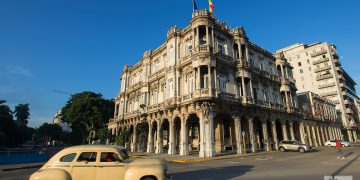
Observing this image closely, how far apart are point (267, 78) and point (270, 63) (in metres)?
5.55

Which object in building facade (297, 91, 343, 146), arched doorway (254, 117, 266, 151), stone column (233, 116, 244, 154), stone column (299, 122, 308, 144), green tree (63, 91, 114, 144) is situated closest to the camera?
stone column (233, 116, 244, 154)

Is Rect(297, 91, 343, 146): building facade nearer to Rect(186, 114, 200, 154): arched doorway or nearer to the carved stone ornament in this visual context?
Rect(186, 114, 200, 154): arched doorway

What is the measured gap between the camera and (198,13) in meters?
27.2

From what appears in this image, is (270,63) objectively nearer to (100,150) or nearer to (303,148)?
(303,148)

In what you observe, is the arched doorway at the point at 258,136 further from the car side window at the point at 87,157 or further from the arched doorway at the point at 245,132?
the car side window at the point at 87,157

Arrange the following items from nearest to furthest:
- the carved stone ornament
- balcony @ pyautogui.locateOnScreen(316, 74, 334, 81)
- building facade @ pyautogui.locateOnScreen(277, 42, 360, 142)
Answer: the carved stone ornament < building facade @ pyautogui.locateOnScreen(277, 42, 360, 142) < balcony @ pyautogui.locateOnScreen(316, 74, 334, 81)

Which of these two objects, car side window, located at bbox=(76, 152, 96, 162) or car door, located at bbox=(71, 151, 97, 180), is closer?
car door, located at bbox=(71, 151, 97, 180)

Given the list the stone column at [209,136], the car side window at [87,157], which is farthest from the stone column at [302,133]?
the car side window at [87,157]

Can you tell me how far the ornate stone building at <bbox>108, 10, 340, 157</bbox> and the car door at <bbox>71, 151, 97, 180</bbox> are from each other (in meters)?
16.9

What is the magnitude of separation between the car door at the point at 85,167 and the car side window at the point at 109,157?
0.76 feet

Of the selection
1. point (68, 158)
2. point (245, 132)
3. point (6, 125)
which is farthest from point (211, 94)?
point (6, 125)

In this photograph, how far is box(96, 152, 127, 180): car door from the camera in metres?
6.77

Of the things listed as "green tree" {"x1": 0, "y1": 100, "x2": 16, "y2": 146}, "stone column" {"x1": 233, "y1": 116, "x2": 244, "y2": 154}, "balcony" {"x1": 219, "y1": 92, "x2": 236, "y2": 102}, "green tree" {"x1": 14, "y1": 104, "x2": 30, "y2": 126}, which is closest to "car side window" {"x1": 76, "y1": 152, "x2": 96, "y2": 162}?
"balcony" {"x1": 219, "y1": 92, "x2": 236, "y2": 102}

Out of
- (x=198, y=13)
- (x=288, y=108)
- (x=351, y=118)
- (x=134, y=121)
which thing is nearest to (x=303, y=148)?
(x=288, y=108)
